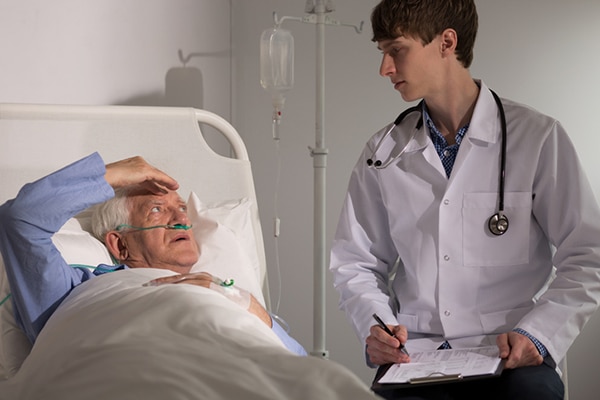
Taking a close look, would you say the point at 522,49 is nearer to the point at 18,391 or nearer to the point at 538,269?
the point at 538,269

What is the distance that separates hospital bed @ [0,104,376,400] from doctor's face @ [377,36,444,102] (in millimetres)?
686

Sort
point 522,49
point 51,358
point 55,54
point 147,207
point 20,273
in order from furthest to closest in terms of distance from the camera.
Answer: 1. point 522,49
2. point 55,54
3. point 147,207
4. point 20,273
5. point 51,358

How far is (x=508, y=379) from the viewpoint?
5.77 feet

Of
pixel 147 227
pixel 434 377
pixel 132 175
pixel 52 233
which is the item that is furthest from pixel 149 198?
pixel 434 377

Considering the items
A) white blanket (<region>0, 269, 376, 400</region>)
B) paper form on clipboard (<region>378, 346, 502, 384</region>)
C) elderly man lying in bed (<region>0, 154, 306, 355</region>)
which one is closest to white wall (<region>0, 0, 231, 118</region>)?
elderly man lying in bed (<region>0, 154, 306, 355</region>)

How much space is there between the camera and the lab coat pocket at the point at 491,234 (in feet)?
6.41

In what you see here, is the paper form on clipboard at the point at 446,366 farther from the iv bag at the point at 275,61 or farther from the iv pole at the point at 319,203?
the iv bag at the point at 275,61

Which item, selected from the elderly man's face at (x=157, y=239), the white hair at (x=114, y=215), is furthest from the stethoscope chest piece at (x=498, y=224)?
the white hair at (x=114, y=215)

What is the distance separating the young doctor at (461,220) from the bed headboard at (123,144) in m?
0.56

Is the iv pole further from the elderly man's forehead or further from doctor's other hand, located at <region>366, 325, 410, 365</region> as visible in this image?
doctor's other hand, located at <region>366, 325, 410, 365</region>

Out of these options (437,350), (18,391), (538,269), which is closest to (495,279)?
(538,269)

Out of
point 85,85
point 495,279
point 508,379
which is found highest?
point 85,85

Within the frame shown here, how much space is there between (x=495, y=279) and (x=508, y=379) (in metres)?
0.28

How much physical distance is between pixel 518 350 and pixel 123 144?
1.26 metres
